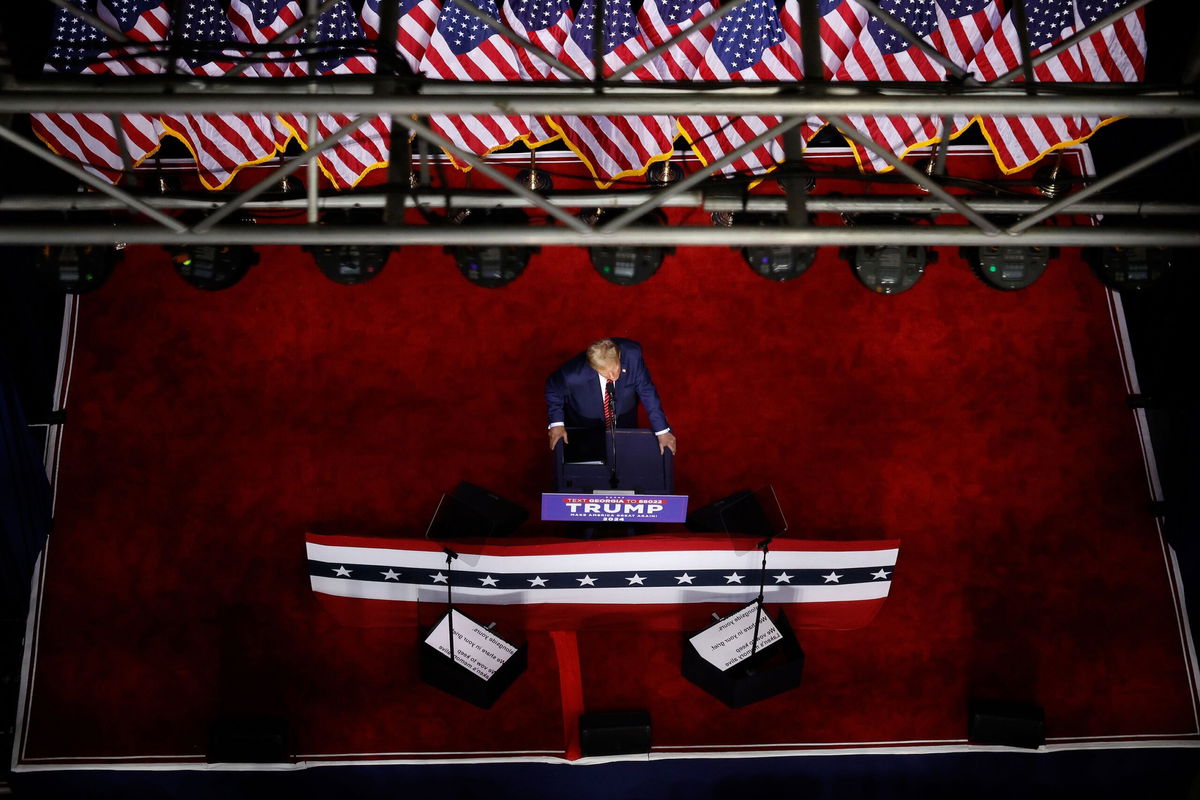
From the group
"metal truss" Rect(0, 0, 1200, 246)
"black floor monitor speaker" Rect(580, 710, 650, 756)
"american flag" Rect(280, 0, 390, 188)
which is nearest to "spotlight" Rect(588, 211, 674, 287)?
"metal truss" Rect(0, 0, 1200, 246)

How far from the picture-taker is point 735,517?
249 inches

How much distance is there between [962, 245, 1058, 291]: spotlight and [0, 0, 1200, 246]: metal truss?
0.26 metres

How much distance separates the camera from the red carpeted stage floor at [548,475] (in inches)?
257

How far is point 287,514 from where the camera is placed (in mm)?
7008

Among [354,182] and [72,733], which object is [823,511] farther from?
[72,733]

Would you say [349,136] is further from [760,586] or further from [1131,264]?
[1131,264]

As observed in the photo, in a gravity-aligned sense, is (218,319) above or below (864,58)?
below

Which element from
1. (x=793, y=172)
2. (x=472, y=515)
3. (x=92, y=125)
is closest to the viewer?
(x=793, y=172)

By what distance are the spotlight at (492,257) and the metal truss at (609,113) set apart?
153 mm

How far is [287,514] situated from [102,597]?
1.57 meters

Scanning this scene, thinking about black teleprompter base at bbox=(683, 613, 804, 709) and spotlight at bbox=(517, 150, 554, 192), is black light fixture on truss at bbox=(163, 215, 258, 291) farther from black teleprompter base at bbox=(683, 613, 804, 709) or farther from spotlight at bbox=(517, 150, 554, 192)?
black teleprompter base at bbox=(683, 613, 804, 709)

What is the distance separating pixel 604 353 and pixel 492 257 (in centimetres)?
131

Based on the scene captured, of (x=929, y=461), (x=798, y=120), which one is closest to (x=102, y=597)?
(x=798, y=120)

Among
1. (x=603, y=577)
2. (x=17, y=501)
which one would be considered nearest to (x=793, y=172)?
(x=603, y=577)
